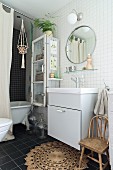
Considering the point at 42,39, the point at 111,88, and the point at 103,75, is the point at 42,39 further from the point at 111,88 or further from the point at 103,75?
the point at 111,88

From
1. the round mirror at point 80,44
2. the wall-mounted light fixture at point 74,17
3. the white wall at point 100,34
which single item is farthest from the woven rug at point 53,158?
the wall-mounted light fixture at point 74,17

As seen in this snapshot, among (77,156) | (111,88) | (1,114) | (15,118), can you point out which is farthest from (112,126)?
(15,118)

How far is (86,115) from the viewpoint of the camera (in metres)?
1.71

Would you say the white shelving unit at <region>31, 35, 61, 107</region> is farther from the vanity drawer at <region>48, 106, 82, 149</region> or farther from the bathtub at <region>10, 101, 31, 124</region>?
the vanity drawer at <region>48, 106, 82, 149</region>

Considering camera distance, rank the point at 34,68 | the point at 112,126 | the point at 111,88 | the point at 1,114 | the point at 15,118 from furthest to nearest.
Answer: the point at 34,68 → the point at 15,118 → the point at 1,114 → the point at 111,88 → the point at 112,126

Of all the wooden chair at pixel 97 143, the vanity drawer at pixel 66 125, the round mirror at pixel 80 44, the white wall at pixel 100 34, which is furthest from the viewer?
the round mirror at pixel 80 44

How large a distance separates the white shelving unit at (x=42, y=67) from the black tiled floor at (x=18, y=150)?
0.65 m

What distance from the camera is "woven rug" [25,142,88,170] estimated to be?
153cm

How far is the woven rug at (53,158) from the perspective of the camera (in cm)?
153

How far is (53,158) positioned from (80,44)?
1851 mm

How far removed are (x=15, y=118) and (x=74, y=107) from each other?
1564mm

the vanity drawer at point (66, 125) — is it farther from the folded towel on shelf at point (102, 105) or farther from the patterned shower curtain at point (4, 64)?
the patterned shower curtain at point (4, 64)

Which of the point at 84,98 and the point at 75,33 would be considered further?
the point at 75,33

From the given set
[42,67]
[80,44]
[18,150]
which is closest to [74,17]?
[80,44]
